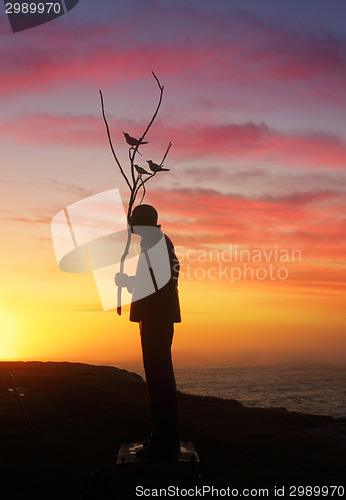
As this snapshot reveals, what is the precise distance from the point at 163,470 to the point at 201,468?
0.79 metres

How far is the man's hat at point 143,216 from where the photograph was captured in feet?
30.3

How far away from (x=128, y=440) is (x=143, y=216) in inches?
204

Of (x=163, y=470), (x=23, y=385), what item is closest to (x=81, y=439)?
(x=163, y=470)

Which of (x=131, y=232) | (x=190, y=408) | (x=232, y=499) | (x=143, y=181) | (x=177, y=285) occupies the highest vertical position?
(x=143, y=181)

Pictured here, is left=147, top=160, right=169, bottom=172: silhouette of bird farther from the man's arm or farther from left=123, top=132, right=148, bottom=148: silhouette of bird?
the man's arm

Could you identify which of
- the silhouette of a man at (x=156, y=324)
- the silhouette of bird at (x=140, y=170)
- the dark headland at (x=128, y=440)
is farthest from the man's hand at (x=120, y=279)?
the dark headland at (x=128, y=440)

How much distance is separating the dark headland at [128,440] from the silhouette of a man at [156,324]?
68 centimetres

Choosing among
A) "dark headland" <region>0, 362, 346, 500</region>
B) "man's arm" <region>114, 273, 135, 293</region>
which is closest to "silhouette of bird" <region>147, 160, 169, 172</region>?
"man's arm" <region>114, 273, 135, 293</region>

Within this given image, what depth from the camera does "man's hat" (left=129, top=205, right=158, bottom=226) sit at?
924 cm

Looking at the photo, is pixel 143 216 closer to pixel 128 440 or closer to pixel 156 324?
pixel 156 324

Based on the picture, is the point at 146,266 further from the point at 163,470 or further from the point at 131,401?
the point at 131,401

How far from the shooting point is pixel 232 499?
7.22 meters

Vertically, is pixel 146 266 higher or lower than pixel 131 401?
higher

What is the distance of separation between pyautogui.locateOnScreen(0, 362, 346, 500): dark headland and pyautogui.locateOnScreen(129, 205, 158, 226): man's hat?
437cm
